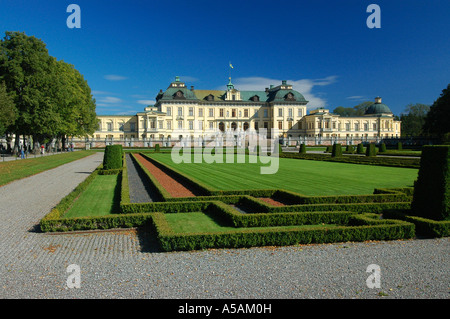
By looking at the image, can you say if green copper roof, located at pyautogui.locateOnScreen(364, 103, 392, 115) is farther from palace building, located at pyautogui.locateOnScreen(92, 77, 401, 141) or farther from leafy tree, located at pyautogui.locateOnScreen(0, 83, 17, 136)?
leafy tree, located at pyautogui.locateOnScreen(0, 83, 17, 136)

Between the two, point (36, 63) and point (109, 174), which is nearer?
point (109, 174)

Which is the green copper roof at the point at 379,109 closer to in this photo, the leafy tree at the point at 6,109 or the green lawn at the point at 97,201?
the leafy tree at the point at 6,109

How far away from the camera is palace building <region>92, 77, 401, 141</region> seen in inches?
2544

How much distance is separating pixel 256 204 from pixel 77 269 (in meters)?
4.37

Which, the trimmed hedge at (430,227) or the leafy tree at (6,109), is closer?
the trimmed hedge at (430,227)

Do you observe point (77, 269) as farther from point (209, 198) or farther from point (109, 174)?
point (109, 174)

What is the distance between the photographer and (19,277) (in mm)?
4375

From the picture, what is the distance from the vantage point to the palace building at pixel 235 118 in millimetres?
64625

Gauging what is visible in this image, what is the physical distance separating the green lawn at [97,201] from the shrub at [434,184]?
250 inches

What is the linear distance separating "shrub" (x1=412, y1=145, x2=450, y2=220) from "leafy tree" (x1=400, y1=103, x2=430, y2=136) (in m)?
77.8

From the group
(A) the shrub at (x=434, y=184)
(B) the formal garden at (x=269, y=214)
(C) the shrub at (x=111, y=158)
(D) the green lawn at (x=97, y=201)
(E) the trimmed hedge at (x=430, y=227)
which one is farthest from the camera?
(C) the shrub at (x=111, y=158)

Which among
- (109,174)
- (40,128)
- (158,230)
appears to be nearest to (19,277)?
(158,230)
